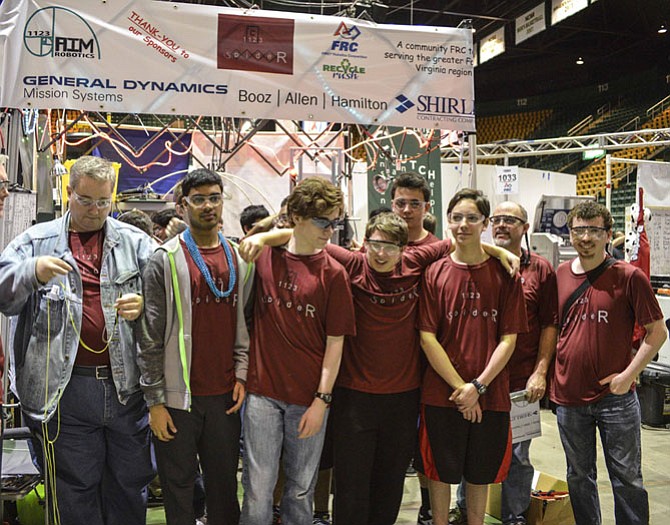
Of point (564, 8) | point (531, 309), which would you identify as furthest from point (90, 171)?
point (564, 8)

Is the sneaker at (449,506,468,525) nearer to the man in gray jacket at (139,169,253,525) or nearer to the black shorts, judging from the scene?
the black shorts

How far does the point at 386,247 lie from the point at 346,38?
1.50 metres

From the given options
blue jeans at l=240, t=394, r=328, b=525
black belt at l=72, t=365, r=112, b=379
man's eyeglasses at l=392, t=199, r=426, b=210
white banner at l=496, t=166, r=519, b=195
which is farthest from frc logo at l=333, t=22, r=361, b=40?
white banner at l=496, t=166, r=519, b=195

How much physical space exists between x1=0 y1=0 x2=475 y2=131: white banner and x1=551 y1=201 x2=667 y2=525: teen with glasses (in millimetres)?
1182

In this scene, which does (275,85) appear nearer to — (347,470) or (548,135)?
(347,470)

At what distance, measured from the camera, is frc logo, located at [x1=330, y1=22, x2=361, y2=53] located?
372 cm

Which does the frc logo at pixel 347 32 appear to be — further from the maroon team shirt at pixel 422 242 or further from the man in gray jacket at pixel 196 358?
the man in gray jacket at pixel 196 358

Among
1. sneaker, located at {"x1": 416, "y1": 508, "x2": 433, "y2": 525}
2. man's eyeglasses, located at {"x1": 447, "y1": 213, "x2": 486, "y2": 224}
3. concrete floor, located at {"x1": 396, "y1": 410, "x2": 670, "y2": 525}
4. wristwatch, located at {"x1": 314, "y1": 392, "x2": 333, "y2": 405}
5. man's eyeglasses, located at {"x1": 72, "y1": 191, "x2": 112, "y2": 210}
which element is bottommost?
concrete floor, located at {"x1": 396, "y1": 410, "x2": 670, "y2": 525}

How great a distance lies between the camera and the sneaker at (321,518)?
11.2ft

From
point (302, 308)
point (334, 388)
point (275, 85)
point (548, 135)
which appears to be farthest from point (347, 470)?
point (548, 135)

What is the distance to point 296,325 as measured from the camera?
9.14 ft

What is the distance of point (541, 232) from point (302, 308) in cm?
529

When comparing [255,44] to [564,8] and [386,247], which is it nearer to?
[386,247]

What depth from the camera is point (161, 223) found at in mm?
4723
